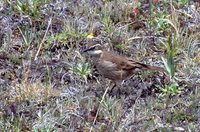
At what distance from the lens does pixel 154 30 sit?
29.4 ft

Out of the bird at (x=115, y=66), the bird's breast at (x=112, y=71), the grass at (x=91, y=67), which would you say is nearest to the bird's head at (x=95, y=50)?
the bird at (x=115, y=66)

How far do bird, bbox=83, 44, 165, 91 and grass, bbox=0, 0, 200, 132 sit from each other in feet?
0.65

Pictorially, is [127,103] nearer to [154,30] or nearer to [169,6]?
[154,30]

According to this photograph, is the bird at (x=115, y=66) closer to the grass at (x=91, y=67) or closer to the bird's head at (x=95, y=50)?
the bird's head at (x=95, y=50)

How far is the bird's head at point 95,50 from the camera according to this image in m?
7.57

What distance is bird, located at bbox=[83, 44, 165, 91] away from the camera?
7402 mm

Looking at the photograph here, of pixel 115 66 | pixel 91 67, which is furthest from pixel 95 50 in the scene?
pixel 91 67

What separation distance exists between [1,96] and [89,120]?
1027 mm

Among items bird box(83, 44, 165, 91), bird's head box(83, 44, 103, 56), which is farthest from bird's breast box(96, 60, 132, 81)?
bird's head box(83, 44, 103, 56)

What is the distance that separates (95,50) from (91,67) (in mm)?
439

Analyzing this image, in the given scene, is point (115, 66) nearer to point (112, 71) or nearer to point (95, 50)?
point (112, 71)

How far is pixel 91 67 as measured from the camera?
8008mm

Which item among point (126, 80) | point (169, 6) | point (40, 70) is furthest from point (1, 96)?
point (169, 6)

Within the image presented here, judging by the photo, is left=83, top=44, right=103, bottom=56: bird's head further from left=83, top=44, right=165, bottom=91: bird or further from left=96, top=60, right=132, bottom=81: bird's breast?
left=96, top=60, right=132, bottom=81: bird's breast
